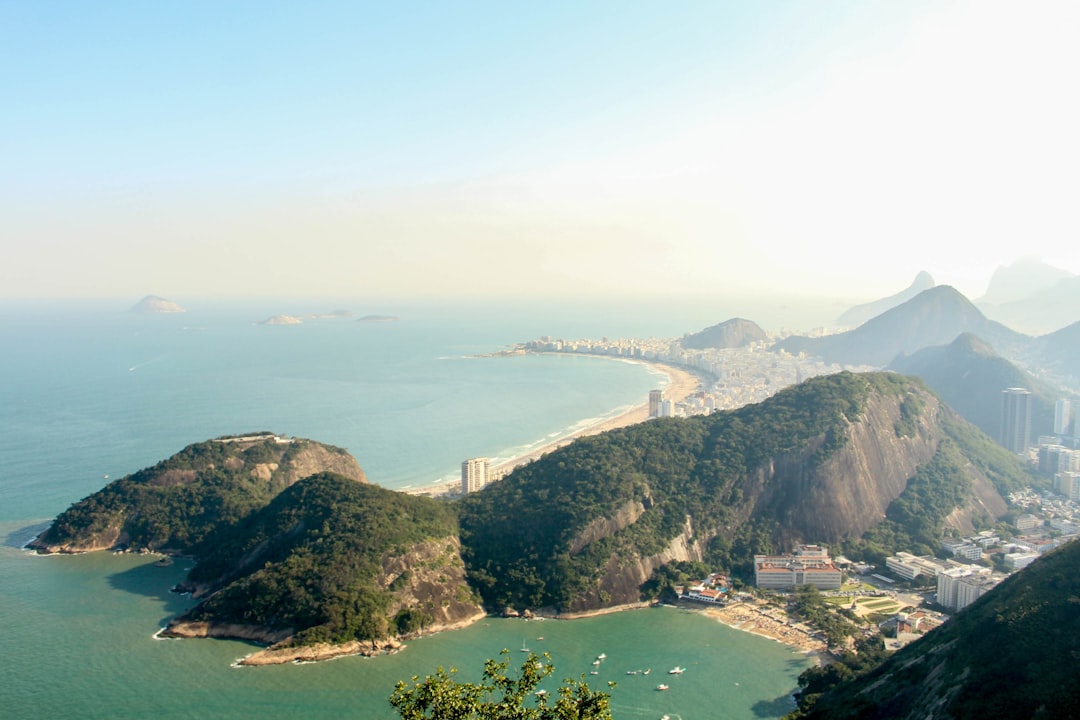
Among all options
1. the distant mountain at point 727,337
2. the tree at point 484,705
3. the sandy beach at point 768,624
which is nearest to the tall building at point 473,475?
the sandy beach at point 768,624

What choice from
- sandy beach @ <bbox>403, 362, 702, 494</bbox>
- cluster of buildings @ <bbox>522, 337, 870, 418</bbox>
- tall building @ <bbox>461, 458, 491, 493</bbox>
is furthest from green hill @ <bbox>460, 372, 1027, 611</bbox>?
cluster of buildings @ <bbox>522, 337, 870, 418</bbox>

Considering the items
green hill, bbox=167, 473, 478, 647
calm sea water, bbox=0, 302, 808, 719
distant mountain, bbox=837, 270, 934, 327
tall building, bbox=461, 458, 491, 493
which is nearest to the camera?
calm sea water, bbox=0, 302, 808, 719

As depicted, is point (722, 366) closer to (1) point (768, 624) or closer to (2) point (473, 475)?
(2) point (473, 475)

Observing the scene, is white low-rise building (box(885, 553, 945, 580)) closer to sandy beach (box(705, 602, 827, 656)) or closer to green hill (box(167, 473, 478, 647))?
sandy beach (box(705, 602, 827, 656))

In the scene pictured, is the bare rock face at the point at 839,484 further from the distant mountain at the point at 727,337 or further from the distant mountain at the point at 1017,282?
the distant mountain at the point at 1017,282

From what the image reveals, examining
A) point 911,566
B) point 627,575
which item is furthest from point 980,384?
point 627,575

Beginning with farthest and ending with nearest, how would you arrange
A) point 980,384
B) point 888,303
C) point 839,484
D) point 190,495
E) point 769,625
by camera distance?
1. point 888,303
2. point 980,384
3. point 190,495
4. point 839,484
5. point 769,625
